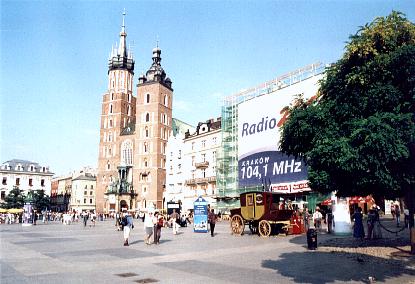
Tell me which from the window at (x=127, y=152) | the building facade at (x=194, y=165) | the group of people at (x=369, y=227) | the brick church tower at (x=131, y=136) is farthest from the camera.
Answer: the window at (x=127, y=152)

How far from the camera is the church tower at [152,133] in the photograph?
8500 cm

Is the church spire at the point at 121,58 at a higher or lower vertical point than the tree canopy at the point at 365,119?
higher

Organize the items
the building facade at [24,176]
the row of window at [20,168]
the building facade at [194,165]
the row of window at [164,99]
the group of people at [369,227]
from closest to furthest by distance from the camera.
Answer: the group of people at [369,227], the building facade at [194,165], the row of window at [164,99], the building facade at [24,176], the row of window at [20,168]

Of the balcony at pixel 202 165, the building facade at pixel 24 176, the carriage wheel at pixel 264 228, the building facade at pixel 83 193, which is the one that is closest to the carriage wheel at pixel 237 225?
the carriage wheel at pixel 264 228

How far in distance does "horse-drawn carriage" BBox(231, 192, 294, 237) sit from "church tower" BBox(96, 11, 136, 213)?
221ft

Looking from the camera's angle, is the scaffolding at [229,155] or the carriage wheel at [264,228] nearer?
the carriage wheel at [264,228]

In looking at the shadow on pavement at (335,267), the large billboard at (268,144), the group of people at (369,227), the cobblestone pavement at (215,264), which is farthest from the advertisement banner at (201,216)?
the large billboard at (268,144)

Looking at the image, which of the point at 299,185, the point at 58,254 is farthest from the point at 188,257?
the point at 299,185

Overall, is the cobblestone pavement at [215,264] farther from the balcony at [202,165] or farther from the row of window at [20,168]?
the row of window at [20,168]

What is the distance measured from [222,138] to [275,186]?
14.9m

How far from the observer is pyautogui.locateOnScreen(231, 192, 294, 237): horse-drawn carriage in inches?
904

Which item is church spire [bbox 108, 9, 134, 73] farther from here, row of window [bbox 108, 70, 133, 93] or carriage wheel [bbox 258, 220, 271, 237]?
carriage wheel [bbox 258, 220, 271, 237]

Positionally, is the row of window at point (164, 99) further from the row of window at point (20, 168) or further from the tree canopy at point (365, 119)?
the tree canopy at point (365, 119)

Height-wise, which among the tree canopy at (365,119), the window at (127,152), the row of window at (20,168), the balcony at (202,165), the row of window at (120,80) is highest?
the row of window at (120,80)
